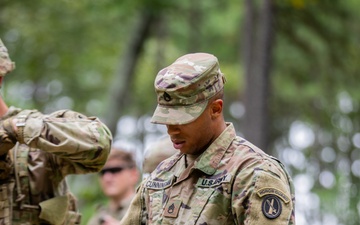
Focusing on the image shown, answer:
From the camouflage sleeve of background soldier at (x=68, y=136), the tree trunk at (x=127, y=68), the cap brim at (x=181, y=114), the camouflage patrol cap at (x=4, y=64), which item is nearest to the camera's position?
the cap brim at (x=181, y=114)

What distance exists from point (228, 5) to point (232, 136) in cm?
1453

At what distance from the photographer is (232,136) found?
15.8ft

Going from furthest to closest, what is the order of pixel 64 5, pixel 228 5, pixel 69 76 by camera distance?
pixel 69 76, pixel 64 5, pixel 228 5

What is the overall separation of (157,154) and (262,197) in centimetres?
214

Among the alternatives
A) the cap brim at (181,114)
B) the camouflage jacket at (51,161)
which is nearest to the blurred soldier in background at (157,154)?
the camouflage jacket at (51,161)

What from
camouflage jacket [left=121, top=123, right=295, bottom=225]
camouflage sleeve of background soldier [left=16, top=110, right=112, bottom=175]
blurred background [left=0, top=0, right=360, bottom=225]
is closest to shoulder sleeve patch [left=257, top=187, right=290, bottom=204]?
camouflage jacket [left=121, top=123, right=295, bottom=225]

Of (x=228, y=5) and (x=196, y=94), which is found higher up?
(x=196, y=94)

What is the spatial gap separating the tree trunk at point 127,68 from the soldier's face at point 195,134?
48.6 ft

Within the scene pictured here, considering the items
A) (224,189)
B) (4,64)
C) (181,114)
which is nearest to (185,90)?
(181,114)

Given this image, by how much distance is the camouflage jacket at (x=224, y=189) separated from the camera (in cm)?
445

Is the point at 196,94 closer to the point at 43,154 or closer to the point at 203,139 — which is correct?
the point at 203,139

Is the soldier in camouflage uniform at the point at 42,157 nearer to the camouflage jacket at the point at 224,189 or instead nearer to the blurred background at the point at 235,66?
the camouflage jacket at the point at 224,189

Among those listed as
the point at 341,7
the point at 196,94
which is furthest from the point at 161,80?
the point at 341,7

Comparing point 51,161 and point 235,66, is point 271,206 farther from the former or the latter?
point 235,66
